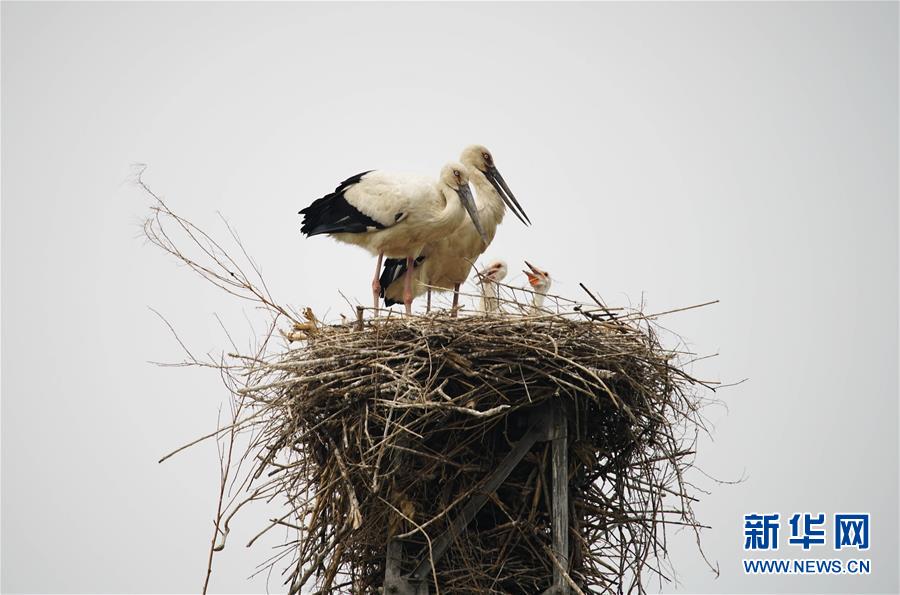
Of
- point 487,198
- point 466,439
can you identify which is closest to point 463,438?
point 466,439

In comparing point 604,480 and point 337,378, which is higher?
point 337,378

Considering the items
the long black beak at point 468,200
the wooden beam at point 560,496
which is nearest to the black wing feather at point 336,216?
the long black beak at point 468,200

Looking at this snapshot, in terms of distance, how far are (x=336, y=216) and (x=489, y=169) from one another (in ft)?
4.98

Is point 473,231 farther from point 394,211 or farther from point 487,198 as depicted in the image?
point 394,211

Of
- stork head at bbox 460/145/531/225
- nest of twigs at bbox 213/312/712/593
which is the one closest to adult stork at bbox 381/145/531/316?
stork head at bbox 460/145/531/225

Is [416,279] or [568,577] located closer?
[568,577]

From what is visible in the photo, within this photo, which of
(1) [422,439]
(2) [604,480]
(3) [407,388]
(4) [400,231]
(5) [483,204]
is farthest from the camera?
(5) [483,204]

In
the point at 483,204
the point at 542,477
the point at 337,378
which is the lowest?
the point at 542,477

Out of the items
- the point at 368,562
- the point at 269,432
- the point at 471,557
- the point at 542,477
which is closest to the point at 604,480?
the point at 542,477

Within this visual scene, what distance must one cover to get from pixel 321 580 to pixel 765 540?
476 cm

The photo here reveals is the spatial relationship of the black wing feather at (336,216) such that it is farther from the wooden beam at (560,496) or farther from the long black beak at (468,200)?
the wooden beam at (560,496)

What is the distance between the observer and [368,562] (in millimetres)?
7488

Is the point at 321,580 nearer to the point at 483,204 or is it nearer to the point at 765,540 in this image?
the point at 483,204

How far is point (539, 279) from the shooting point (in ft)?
30.7
